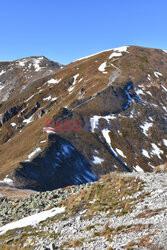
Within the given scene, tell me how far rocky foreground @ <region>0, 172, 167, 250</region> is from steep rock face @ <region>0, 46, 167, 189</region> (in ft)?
155

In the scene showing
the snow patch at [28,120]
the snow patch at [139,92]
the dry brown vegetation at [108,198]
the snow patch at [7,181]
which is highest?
the snow patch at [28,120]

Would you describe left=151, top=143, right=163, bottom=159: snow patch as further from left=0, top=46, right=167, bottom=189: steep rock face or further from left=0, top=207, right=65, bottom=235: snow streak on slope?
left=0, top=207, right=65, bottom=235: snow streak on slope

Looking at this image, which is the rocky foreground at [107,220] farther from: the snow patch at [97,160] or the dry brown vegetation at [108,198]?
the snow patch at [97,160]

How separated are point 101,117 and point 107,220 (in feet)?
345

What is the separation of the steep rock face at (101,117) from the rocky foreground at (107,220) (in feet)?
155

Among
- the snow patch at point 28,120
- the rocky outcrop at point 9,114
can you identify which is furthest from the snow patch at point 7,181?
the rocky outcrop at point 9,114

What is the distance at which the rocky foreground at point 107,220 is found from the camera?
1507 centimetres

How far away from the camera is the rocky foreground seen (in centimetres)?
1507

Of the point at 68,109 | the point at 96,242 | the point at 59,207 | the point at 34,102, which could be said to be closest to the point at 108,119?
Answer: the point at 68,109

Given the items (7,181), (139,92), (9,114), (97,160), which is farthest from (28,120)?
(7,181)

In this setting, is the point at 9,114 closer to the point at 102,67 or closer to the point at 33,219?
the point at 102,67

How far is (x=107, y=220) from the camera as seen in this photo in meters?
19.2

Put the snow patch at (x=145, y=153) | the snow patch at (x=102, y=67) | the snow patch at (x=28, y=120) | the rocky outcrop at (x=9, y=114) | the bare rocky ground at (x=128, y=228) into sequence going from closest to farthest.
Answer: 1. the bare rocky ground at (x=128, y=228)
2. the snow patch at (x=145, y=153)
3. the snow patch at (x=28, y=120)
4. the snow patch at (x=102, y=67)
5. the rocky outcrop at (x=9, y=114)

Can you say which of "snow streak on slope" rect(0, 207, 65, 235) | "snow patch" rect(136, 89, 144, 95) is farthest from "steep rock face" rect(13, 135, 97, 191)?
"snow patch" rect(136, 89, 144, 95)
